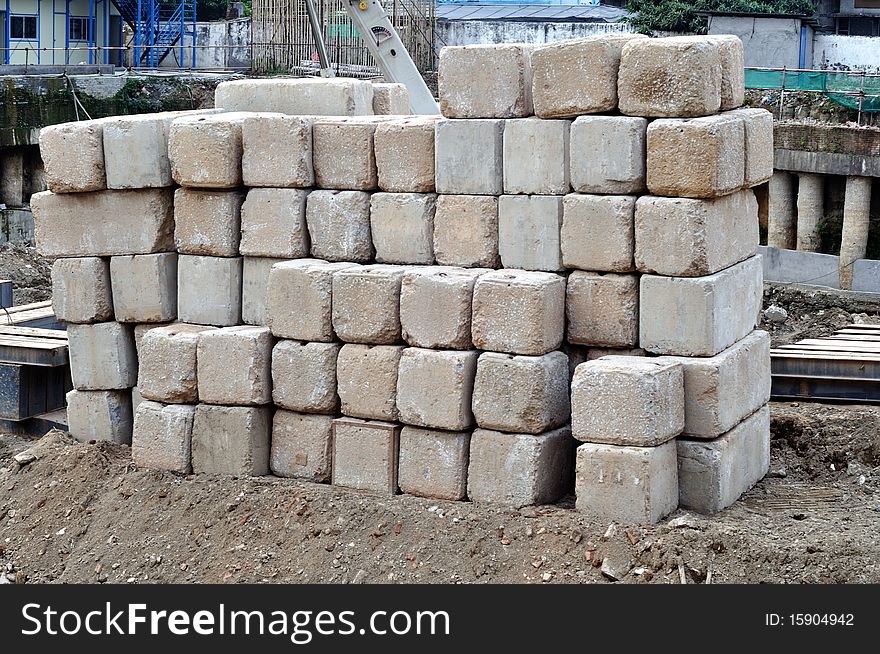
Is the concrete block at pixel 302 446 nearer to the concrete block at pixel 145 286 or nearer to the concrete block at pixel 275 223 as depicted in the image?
the concrete block at pixel 275 223

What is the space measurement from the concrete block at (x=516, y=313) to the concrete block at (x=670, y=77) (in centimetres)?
142

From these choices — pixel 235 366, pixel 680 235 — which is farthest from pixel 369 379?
pixel 680 235

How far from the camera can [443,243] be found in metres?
10.3

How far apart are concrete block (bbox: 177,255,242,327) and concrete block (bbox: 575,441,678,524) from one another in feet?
10.8

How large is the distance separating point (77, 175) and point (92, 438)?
7.60 ft

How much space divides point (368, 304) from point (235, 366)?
1.25 metres

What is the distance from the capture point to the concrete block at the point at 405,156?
10359mm

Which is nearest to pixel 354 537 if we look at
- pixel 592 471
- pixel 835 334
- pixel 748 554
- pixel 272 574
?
pixel 272 574

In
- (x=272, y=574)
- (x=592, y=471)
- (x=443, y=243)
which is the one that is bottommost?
(x=272, y=574)

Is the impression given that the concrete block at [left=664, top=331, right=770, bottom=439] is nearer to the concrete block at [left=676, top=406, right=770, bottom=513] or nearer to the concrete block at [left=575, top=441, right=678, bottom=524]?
the concrete block at [left=676, top=406, right=770, bottom=513]

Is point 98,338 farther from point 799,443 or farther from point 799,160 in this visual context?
point 799,160

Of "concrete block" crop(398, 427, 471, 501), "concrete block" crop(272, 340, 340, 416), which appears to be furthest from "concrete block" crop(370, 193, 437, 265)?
"concrete block" crop(398, 427, 471, 501)

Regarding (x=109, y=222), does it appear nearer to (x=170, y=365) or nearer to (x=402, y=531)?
(x=170, y=365)

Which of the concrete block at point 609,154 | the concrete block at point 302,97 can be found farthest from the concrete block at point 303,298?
the concrete block at point 609,154
